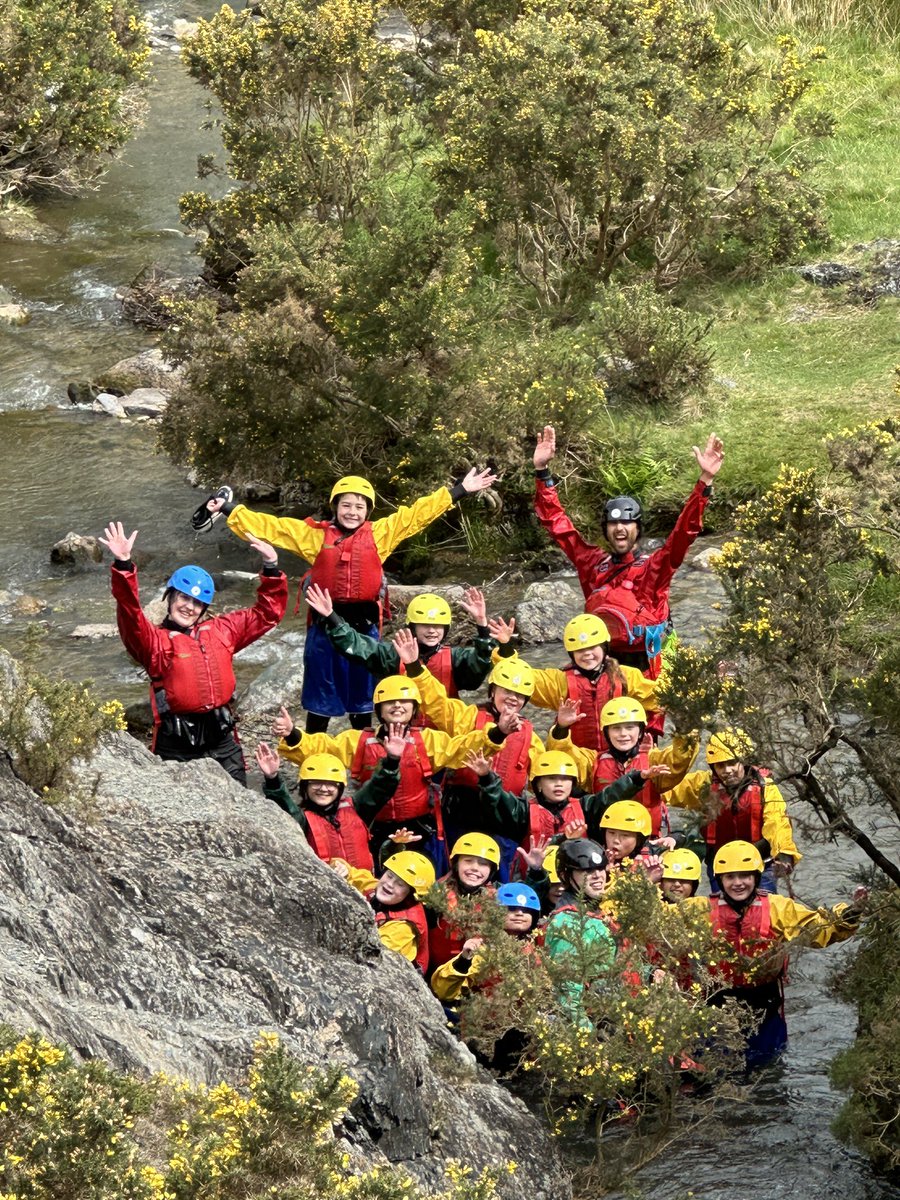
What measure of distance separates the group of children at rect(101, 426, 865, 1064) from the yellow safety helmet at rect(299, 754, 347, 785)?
0.01 metres

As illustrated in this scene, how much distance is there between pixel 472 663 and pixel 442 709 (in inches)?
21.2

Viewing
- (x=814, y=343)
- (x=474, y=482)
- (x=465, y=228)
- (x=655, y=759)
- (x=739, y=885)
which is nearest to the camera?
(x=739, y=885)

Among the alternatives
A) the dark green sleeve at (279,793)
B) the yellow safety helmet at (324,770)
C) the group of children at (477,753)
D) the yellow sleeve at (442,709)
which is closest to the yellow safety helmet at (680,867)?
the group of children at (477,753)

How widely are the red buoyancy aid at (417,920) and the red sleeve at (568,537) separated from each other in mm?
3564

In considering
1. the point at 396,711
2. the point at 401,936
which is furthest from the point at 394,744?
the point at 401,936

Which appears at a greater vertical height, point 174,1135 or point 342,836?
point 174,1135

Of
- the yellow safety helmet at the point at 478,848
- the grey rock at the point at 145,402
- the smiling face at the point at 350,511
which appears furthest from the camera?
the grey rock at the point at 145,402

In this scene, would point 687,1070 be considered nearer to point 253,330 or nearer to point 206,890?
point 206,890

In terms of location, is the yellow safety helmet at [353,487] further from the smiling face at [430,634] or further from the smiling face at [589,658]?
the smiling face at [589,658]

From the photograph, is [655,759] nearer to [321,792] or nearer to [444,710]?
[444,710]

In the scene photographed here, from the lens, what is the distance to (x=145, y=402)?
793 inches

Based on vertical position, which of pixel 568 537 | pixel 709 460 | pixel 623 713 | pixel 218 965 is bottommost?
pixel 623 713

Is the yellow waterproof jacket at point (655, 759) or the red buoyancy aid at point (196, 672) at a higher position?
the red buoyancy aid at point (196, 672)

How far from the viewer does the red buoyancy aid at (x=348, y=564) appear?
1160cm
